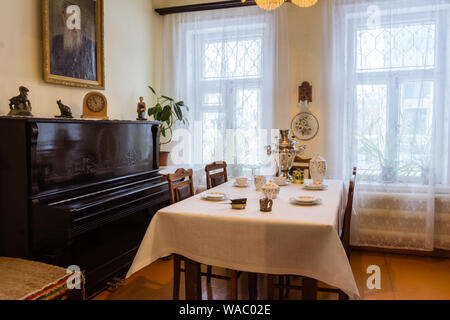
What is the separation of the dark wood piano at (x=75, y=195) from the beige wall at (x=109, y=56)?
1.67ft

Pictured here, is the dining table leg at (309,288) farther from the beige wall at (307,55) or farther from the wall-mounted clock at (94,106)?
the beige wall at (307,55)

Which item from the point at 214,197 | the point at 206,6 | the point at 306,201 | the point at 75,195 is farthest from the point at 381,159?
the point at 75,195

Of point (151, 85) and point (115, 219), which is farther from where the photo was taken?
point (151, 85)

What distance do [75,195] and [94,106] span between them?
89cm

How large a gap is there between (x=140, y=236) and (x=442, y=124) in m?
3.03

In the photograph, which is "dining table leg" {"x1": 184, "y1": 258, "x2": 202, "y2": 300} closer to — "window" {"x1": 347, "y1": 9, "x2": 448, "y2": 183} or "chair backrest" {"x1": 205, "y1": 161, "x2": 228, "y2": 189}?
"chair backrest" {"x1": 205, "y1": 161, "x2": 228, "y2": 189}

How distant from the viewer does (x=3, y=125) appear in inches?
88.9

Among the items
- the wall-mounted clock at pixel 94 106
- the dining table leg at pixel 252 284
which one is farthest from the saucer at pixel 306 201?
the wall-mounted clock at pixel 94 106

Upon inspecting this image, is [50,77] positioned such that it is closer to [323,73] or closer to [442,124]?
[323,73]

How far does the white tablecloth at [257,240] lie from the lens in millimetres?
1751

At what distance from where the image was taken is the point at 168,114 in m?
4.00

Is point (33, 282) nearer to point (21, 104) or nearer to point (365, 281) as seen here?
point (21, 104)

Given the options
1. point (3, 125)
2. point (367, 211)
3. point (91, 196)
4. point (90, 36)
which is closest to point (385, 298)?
point (367, 211)

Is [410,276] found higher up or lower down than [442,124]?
lower down
